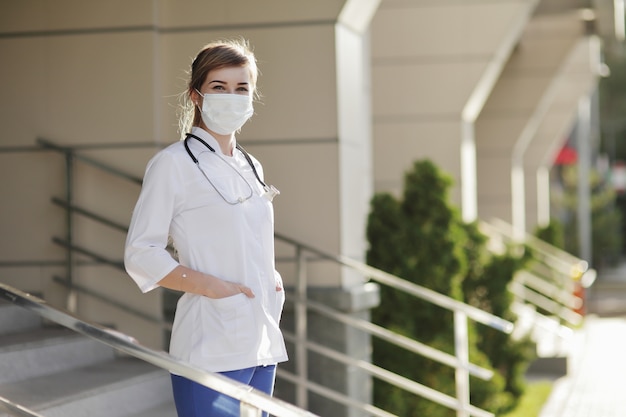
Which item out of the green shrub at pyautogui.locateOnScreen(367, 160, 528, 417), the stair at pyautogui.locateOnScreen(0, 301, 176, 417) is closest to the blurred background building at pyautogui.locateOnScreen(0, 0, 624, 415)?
the stair at pyautogui.locateOnScreen(0, 301, 176, 417)

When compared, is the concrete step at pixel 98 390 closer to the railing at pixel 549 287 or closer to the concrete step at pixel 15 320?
the concrete step at pixel 15 320

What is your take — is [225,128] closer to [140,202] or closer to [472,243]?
[140,202]

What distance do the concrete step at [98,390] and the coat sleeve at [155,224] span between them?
5.62ft

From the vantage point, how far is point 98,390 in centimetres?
558

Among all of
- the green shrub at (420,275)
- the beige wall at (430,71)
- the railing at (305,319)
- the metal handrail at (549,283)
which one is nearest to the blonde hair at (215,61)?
the railing at (305,319)

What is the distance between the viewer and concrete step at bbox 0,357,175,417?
5.26 meters

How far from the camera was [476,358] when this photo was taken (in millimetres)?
8688

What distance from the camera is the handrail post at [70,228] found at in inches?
278

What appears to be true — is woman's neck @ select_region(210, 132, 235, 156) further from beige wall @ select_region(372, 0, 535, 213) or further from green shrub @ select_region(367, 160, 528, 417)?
beige wall @ select_region(372, 0, 535, 213)

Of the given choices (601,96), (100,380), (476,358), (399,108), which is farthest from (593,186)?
(100,380)

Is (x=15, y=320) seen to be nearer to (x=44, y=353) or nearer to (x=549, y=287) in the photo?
(x=44, y=353)

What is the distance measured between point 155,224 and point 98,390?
7.19 ft

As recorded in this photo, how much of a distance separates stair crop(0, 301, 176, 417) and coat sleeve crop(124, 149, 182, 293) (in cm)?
172

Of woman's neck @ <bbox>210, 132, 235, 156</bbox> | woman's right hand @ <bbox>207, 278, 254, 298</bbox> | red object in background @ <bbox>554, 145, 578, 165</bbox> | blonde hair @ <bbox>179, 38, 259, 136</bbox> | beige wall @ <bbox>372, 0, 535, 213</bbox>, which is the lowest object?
woman's right hand @ <bbox>207, 278, 254, 298</bbox>
